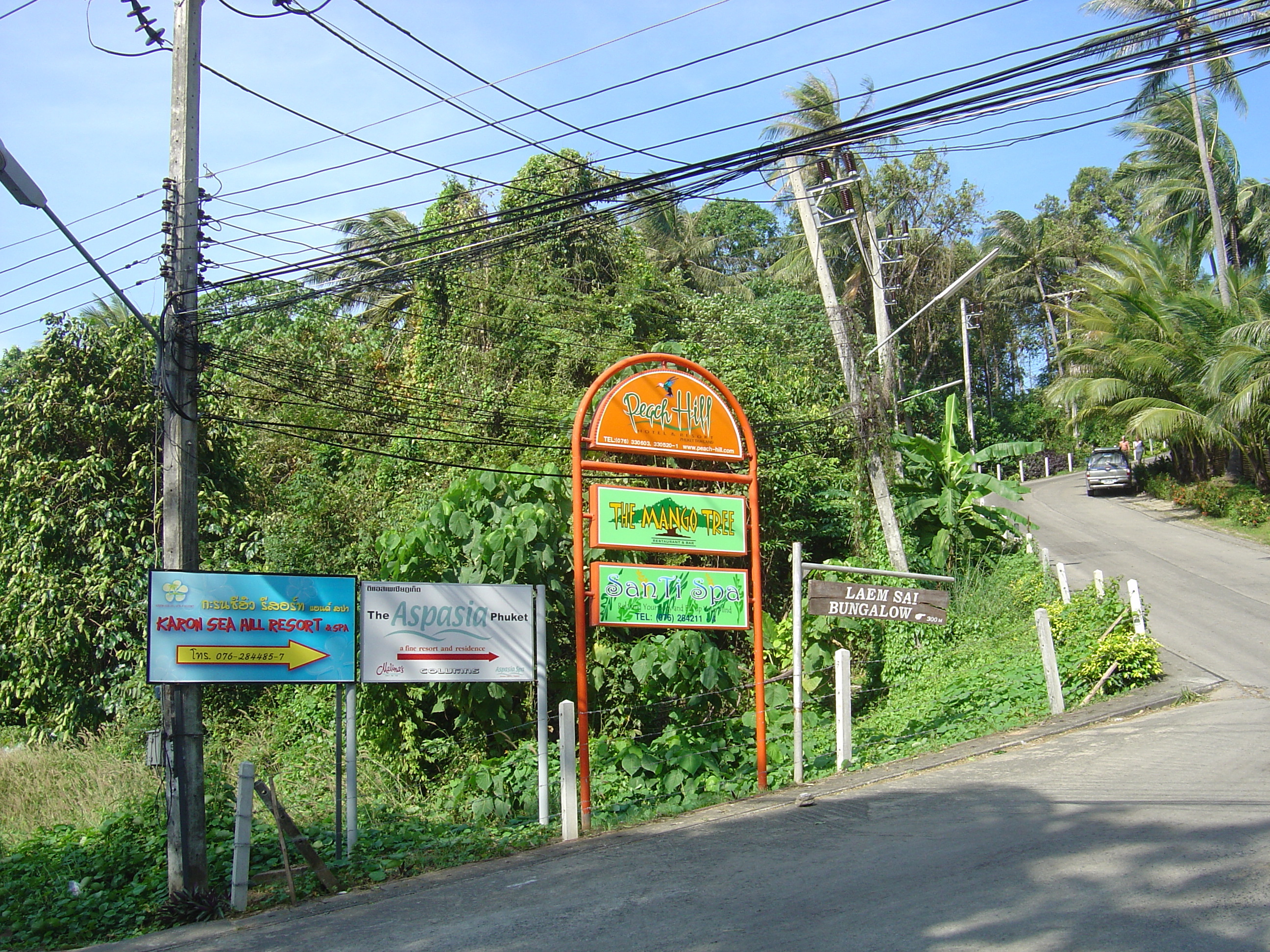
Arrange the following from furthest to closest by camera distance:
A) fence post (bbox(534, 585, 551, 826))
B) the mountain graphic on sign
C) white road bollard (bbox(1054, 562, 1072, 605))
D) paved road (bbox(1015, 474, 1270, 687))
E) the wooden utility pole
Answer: white road bollard (bbox(1054, 562, 1072, 605)) → paved road (bbox(1015, 474, 1270, 687)) → the mountain graphic on sign → fence post (bbox(534, 585, 551, 826)) → the wooden utility pole

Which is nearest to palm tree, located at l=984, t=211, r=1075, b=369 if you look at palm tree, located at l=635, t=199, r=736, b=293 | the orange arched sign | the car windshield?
the car windshield

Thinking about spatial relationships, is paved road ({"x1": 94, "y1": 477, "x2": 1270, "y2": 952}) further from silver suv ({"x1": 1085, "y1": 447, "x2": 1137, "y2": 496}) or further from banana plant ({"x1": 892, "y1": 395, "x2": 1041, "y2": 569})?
silver suv ({"x1": 1085, "y1": 447, "x2": 1137, "y2": 496})

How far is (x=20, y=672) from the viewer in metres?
17.4

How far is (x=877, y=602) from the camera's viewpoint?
38.4 ft

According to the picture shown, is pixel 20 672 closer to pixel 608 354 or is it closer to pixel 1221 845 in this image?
pixel 608 354

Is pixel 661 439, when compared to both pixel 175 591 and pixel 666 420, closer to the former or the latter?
pixel 666 420

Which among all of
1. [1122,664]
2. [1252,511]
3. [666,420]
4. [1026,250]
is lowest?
[1122,664]

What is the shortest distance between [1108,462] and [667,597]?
32.0 m

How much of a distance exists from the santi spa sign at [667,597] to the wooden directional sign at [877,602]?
836 millimetres

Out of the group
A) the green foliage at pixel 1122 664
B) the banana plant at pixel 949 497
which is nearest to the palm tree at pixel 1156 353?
the banana plant at pixel 949 497

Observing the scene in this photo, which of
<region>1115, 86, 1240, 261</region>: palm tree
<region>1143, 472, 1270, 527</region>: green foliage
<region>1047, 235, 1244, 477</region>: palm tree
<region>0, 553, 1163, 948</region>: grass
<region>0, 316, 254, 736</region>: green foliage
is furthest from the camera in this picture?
<region>1115, 86, 1240, 261</region>: palm tree

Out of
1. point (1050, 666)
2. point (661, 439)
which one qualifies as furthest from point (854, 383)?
point (661, 439)

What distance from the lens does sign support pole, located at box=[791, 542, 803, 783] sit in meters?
11.1

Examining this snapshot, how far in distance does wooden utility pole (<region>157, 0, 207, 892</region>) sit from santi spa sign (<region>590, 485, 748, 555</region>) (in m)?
3.81
